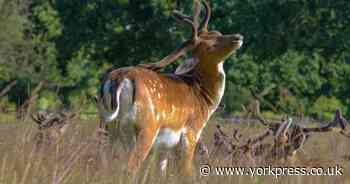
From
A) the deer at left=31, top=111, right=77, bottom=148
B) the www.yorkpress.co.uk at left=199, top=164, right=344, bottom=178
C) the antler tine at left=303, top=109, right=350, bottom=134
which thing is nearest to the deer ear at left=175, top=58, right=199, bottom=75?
Result: the deer at left=31, top=111, right=77, bottom=148

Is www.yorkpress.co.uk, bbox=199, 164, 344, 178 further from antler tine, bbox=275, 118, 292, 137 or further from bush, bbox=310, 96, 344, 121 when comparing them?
bush, bbox=310, 96, 344, 121

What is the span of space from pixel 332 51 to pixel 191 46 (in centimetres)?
2563

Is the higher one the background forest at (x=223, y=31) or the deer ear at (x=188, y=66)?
the deer ear at (x=188, y=66)

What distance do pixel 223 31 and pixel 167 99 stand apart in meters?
27.1

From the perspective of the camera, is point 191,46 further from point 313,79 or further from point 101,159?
point 313,79

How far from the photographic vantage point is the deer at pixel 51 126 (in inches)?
230

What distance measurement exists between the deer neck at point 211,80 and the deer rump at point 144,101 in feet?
2.01

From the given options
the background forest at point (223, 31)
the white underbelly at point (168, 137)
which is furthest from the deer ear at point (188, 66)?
the background forest at point (223, 31)

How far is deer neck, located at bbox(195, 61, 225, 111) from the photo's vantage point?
889 cm

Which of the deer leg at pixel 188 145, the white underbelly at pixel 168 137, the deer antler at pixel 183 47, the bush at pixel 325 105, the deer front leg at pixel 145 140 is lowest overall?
the bush at pixel 325 105

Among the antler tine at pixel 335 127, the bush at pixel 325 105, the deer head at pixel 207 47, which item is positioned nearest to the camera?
the antler tine at pixel 335 127

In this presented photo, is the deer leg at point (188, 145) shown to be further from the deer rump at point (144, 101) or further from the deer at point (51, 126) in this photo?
the deer at point (51, 126)

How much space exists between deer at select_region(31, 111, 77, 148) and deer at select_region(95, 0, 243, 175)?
0.38m

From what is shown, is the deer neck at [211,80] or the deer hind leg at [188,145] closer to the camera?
the deer hind leg at [188,145]
